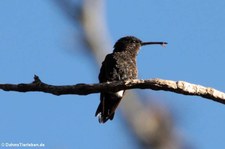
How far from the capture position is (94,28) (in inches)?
96.5

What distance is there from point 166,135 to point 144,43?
187 inches

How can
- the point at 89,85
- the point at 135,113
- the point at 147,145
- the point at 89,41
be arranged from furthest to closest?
the point at 89,85 → the point at 89,41 → the point at 135,113 → the point at 147,145

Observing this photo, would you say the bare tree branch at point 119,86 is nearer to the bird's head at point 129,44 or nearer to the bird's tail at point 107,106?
the bird's tail at point 107,106

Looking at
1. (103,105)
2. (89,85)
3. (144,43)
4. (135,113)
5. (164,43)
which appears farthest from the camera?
(144,43)

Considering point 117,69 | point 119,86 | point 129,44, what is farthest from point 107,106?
point 119,86

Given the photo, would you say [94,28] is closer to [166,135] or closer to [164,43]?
[166,135]

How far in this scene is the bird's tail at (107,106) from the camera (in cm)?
520

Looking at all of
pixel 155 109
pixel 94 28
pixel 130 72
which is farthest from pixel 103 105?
pixel 155 109

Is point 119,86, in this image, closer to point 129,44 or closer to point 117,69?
point 117,69

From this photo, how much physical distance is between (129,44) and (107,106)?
1194 millimetres

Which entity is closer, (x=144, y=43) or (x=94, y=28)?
(x=94, y=28)

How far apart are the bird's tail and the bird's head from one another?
3.31 ft

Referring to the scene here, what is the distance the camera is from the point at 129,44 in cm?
639

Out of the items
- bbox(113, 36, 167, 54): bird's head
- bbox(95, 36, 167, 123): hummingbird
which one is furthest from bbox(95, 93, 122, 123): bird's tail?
bbox(113, 36, 167, 54): bird's head
